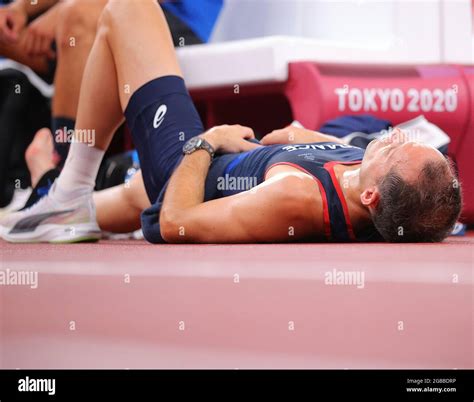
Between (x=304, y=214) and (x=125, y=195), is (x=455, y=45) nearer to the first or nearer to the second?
(x=125, y=195)

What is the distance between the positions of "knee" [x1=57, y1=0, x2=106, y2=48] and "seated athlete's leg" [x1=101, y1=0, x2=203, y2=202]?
510mm

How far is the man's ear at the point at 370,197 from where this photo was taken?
3.81 feet

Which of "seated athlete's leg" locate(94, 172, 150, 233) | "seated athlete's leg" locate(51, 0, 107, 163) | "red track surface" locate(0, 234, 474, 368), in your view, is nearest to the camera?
"red track surface" locate(0, 234, 474, 368)

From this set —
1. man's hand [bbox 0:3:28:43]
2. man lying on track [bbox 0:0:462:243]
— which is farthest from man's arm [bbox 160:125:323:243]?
man's hand [bbox 0:3:28:43]

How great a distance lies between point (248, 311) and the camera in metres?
0.85

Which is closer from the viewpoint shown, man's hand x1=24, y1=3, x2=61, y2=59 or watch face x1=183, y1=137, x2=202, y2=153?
watch face x1=183, y1=137, x2=202, y2=153

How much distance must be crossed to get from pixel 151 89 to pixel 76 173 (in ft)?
0.79

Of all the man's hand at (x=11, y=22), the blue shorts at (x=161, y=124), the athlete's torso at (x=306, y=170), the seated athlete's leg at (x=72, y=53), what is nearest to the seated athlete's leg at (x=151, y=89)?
the blue shorts at (x=161, y=124)

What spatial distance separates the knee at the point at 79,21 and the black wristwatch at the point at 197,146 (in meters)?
0.74

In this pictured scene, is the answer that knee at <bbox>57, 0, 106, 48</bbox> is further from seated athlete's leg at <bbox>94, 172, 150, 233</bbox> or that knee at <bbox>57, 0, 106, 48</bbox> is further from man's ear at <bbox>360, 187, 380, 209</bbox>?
man's ear at <bbox>360, 187, 380, 209</bbox>

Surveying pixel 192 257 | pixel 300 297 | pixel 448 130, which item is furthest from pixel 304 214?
pixel 448 130

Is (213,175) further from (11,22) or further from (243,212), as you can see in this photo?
(11,22)

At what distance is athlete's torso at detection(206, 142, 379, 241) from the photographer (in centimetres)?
122

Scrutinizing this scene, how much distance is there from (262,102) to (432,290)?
4.87ft
